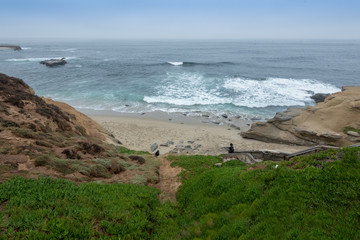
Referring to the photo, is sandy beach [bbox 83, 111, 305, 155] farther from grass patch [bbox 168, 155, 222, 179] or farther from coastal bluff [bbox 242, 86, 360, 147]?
grass patch [bbox 168, 155, 222, 179]

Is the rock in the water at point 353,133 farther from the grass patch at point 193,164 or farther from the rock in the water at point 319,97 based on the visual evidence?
the rock in the water at point 319,97

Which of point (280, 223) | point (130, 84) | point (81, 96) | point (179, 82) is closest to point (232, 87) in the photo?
point (179, 82)

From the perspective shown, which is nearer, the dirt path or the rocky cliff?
the rocky cliff

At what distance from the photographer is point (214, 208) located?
303 inches


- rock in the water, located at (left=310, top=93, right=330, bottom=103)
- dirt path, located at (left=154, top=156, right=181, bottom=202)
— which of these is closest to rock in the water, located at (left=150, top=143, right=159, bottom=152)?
dirt path, located at (left=154, top=156, right=181, bottom=202)

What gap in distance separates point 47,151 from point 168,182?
21.1 feet

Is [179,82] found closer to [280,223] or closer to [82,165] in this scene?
[82,165]

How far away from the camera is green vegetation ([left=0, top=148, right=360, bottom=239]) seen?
551 cm

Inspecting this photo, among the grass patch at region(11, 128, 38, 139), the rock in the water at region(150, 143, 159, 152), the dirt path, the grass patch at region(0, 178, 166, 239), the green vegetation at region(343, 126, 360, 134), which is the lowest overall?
the rock in the water at region(150, 143, 159, 152)

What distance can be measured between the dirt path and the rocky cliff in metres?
0.49

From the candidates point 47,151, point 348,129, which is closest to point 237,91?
point 348,129

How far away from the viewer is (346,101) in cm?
2236

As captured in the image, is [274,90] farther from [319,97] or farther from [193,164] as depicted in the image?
[193,164]

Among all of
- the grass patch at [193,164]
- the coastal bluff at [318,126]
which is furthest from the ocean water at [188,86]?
the grass patch at [193,164]
